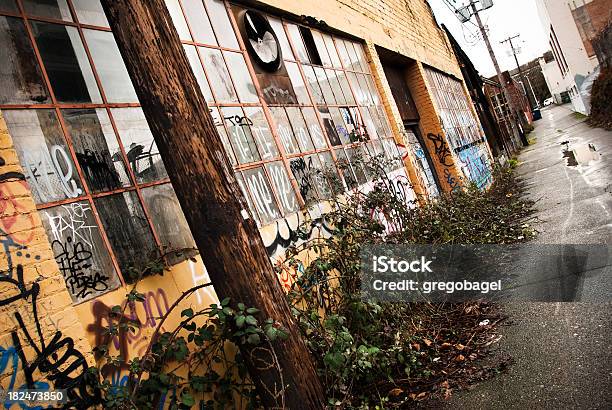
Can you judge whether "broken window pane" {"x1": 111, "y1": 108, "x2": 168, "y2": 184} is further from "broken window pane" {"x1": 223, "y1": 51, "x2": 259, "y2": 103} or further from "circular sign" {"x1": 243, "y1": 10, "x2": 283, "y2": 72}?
"circular sign" {"x1": 243, "y1": 10, "x2": 283, "y2": 72}

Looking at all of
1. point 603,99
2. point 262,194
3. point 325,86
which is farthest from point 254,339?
point 603,99

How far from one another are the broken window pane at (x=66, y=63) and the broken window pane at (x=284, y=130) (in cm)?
209

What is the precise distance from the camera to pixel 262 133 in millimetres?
4520

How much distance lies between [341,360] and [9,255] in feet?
6.68

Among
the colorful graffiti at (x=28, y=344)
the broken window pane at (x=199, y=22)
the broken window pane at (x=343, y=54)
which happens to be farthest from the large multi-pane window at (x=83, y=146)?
the broken window pane at (x=343, y=54)

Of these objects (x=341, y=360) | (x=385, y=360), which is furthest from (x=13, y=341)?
(x=385, y=360)

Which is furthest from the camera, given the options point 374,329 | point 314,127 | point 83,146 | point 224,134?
point 314,127

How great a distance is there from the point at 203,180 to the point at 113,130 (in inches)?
39.8

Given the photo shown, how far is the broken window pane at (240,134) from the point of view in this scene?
411 cm

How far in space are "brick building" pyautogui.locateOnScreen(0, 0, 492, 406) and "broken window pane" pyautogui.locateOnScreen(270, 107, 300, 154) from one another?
0.06ft

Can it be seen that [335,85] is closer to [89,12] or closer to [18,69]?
[89,12]

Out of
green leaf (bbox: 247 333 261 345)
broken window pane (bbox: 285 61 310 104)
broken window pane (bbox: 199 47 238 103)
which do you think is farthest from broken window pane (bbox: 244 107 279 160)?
green leaf (bbox: 247 333 261 345)

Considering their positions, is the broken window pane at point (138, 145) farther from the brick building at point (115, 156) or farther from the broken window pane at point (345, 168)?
the broken window pane at point (345, 168)

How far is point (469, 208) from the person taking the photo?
7.39 m
